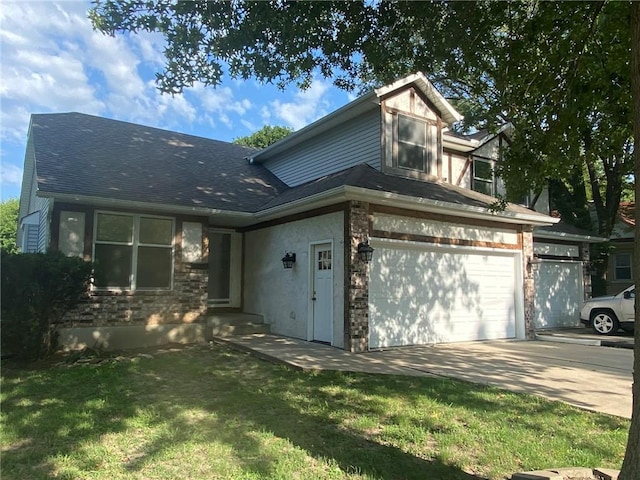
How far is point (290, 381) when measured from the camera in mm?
6430

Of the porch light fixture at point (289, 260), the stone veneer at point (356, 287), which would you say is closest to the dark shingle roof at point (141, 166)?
the porch light fixture at point (289, 260)

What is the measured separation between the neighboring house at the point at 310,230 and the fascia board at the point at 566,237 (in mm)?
2151

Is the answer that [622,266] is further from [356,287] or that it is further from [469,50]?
[469,50]

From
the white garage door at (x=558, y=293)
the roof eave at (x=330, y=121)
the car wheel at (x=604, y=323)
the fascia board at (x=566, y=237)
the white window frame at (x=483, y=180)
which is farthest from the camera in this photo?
the white garage door at (x=558, y=293)

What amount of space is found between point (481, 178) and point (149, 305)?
10.3 meters

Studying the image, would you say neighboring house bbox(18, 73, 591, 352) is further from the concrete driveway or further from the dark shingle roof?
the concrete driveway

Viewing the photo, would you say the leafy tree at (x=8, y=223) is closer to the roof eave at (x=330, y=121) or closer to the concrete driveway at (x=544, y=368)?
the roof eave at (x=330, y=121)

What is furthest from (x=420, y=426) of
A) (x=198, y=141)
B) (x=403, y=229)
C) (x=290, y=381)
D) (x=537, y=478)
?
(x=198, y=141)

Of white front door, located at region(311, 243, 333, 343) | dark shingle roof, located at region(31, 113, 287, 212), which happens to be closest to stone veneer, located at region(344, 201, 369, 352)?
white front door, located at region(311, 243, 333, 343)

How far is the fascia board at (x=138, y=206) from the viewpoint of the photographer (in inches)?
347

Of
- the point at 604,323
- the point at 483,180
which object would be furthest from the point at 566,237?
the point at 483,180

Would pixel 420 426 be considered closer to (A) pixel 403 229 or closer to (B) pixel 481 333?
(A) pixel 403 229

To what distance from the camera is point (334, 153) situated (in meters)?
12.2

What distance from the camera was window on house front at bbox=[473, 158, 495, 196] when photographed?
13828 mm
